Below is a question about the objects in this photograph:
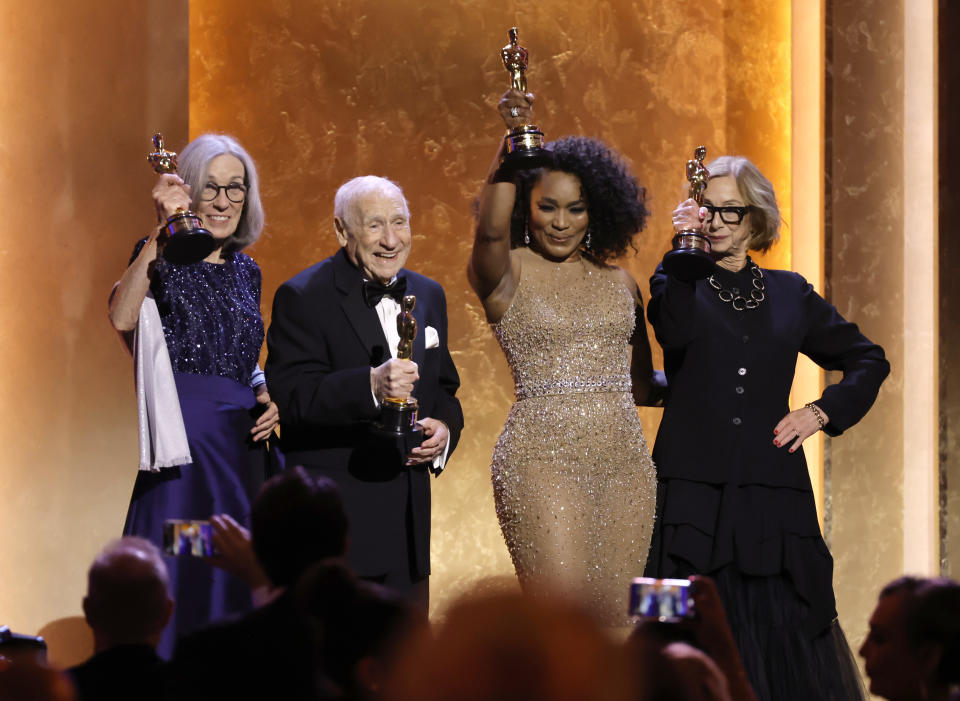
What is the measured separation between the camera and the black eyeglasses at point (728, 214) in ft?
12.7

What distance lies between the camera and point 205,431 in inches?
140

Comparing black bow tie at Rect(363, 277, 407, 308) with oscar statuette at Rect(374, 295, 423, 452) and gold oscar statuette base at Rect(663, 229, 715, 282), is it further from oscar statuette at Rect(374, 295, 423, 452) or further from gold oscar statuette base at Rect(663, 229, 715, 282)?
gold oscar statuette base at Rect(663, 229, 715, 282)

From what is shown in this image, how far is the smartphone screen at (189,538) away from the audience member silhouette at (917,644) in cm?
119

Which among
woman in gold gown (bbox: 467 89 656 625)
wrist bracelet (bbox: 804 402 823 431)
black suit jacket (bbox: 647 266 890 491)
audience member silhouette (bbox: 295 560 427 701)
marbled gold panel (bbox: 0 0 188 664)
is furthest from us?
marbled gold panel (bbox: 0 0 188 664)

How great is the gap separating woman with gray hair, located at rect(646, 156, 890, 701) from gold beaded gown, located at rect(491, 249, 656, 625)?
114 millimetres

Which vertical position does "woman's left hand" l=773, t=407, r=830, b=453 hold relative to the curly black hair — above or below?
below

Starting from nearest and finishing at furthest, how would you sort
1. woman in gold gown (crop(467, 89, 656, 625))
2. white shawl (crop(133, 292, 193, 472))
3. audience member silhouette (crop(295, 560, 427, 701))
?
audience member silhouette (crop(295, 560, 427, 701)) < white shawl (crop(133, 292, 193, 472)) < woman in gold gown (crop(467, 89, 656, 625))

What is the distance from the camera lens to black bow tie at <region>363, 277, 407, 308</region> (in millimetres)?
3584

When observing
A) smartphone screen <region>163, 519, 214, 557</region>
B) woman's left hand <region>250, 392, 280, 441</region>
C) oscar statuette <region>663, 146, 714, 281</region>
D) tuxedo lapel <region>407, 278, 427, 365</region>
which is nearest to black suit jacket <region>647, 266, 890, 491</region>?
oscar statuette <region>663, 146, 714, 281</region>

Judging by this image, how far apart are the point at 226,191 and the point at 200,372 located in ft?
1.84

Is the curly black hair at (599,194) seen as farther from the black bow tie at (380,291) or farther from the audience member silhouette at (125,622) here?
the audience member silhouette at (125,622)

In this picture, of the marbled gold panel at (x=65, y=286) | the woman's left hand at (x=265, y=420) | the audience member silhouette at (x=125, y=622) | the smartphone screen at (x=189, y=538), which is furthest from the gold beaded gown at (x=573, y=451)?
the marbled gold panel at (x=65, y=286)

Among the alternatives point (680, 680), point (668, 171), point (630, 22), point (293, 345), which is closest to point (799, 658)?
point (293, 345)

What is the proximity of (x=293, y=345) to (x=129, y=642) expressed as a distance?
164 centimetres
